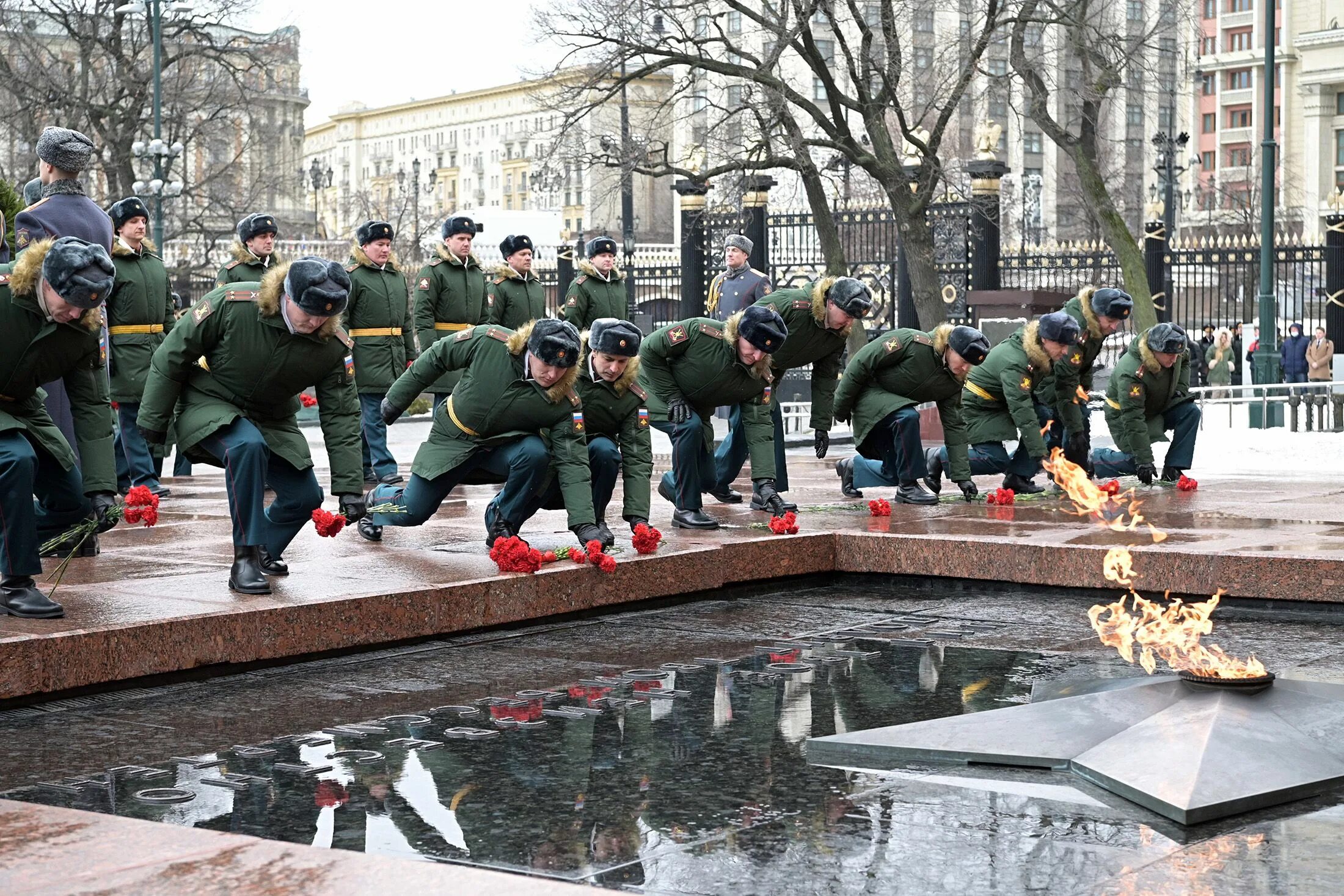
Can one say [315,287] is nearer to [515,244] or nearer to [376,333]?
[376,333]

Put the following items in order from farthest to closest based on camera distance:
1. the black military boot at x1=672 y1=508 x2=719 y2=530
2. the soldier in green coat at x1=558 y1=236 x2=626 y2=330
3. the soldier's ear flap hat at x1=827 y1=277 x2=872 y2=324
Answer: the soldier in green coat at x1=558 y1=236 x2=626 y2=330 → the soldier's ear flap hat at x1=827 y1=277 x2=872 y2=324 → the black military boot at x1=672 y1=508 x2=719 y2=530

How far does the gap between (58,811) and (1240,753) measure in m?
2.84

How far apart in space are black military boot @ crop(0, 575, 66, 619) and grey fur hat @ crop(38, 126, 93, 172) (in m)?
2.59

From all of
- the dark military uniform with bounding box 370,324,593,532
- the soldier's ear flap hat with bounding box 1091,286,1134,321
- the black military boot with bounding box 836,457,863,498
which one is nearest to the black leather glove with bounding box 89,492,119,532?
the dark military uniform with bounding box 370,324,593,532

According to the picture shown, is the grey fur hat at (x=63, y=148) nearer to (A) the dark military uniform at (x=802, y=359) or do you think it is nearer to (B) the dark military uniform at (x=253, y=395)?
(B) the dark military uniform at (x=253, y=395)

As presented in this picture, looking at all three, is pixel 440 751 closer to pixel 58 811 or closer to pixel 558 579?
pixel 58 811

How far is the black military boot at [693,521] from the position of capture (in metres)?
9.09

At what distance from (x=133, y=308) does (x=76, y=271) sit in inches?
200

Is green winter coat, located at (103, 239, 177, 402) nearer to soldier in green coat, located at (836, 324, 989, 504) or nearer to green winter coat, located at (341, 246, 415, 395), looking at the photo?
green winter coat, located at (341, 246, 415, 395)

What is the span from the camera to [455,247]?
1190 cm

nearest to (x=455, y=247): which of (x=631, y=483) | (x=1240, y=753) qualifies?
(x=631, y=483)

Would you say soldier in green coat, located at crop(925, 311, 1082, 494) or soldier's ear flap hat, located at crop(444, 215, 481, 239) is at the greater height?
soldier's ear flap hat, located at crop(444, 215, 481, 239)

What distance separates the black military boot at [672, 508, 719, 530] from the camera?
9086 millimetres

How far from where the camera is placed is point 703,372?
934 centimetres
